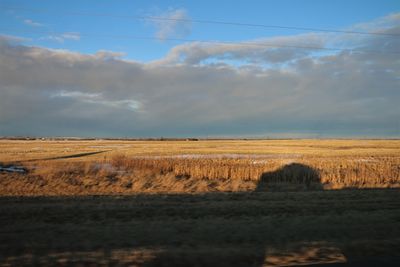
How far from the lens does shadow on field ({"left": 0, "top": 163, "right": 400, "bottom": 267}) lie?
301 inches

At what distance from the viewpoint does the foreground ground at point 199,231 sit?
766 cm

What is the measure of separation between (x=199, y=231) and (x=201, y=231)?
0.17 feet

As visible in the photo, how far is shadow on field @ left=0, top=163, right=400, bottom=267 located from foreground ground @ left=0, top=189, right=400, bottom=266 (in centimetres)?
2

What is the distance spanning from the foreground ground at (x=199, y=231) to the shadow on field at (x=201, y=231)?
0.07 ft

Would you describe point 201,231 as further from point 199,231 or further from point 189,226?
point 189,226

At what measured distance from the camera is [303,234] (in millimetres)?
9938

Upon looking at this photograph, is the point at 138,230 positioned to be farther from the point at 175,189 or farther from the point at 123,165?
the point at 123,165

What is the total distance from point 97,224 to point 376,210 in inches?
357

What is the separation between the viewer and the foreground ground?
302 inches

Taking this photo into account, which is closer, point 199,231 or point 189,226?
point 199,231

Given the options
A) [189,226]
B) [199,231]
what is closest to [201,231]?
[199,231]

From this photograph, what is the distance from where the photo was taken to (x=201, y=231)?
10.2 meters

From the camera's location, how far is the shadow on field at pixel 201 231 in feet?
25.1

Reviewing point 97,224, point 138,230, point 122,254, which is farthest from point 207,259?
point 97,224
